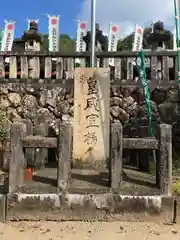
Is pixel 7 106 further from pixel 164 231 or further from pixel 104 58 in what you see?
pixel 164 231

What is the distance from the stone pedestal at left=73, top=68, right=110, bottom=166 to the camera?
18.8 feet

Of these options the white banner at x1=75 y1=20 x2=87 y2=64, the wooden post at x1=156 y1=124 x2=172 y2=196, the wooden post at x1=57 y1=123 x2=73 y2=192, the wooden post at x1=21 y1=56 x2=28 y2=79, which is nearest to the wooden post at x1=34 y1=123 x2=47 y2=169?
the wooden post at x1=57 y1=123 x2=73 y2=192

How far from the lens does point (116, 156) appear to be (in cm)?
446

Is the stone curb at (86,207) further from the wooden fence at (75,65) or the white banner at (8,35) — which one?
the white banner at (8,35)

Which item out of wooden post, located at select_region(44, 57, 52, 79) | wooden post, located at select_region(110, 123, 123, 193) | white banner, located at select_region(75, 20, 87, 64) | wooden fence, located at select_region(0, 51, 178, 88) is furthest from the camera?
white banner, located at select_region(75, 20, 87, 64)

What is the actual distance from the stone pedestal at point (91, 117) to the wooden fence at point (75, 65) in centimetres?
355

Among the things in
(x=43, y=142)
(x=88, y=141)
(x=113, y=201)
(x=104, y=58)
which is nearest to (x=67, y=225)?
(x=113, y=201)

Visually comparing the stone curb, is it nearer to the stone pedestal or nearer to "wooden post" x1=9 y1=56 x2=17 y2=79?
the stone pedestal

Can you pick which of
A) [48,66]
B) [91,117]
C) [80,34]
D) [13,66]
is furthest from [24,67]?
[91,117]

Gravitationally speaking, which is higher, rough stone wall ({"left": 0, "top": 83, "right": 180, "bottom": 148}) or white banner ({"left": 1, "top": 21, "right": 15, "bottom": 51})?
white banner ({"left": 1, "top": 21, "right": 15, "bottom": 51})

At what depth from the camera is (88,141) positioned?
18.8ft

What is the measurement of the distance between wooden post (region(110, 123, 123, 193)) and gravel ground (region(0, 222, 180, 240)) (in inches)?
20.5

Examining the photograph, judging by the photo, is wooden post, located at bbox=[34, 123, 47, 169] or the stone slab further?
wooden post, located at bbox=[34, 123, 47, 169]

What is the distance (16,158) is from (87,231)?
1.28m
